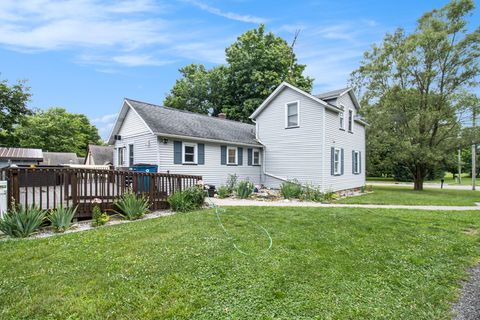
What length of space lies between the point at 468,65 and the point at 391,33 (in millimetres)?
5464

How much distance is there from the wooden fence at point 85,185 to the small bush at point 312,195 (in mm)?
6079

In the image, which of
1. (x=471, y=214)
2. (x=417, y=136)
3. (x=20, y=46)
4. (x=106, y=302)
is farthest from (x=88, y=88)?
(x=417, y=136)

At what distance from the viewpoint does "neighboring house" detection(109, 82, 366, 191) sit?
12.9m

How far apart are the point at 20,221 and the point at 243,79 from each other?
82.4 feet

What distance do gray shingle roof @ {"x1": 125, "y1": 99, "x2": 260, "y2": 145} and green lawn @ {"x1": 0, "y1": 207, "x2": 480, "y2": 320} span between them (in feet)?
25.1

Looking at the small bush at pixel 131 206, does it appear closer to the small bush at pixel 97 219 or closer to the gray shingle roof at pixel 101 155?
the small bush at pixel 97 219

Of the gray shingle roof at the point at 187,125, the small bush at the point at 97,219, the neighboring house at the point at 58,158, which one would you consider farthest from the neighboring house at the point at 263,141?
the neighboring house at the point at 58,158

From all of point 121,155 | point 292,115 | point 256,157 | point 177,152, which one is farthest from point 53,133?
point 292,115

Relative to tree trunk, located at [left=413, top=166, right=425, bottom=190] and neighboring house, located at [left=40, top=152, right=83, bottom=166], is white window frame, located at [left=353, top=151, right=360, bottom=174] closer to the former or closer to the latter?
tree trunk, located at [left=413, top=166, right=425, bottom=190]

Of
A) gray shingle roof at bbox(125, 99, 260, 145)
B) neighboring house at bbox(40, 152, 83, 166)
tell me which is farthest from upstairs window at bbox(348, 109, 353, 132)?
neighboring house at bbox(40, 152, 83, 166)

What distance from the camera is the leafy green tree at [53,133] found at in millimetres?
33216

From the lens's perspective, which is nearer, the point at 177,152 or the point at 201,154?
the point at 177,152

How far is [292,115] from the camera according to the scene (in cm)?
1480

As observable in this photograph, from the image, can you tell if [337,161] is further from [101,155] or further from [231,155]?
[101,155]
